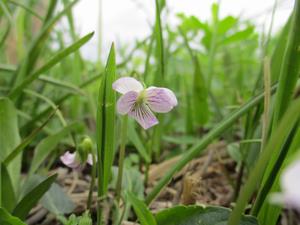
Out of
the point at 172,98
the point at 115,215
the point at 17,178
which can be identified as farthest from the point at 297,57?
the point at 17,178

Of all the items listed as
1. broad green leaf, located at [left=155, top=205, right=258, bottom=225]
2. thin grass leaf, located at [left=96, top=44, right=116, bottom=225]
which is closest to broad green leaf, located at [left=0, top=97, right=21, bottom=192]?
thin grass leaf, located at [left=96, top=44, right=116, bottom=225]

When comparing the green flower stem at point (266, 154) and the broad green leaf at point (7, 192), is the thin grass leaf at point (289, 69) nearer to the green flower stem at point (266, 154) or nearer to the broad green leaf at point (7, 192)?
the green flower stem at point (266, 154)

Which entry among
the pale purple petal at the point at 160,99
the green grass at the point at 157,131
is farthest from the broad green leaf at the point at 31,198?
the pale purple petal at the point at 160,99

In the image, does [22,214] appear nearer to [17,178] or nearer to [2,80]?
[17,178]

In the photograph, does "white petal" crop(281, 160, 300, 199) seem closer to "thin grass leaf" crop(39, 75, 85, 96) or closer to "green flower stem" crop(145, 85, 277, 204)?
"green flower stem" crop(145, 85, 277, 204)

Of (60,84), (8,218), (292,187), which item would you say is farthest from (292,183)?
(60,84)

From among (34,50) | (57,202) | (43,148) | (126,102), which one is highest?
(34,50)

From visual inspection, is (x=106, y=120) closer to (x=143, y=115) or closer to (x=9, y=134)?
(x=143, y=115)
